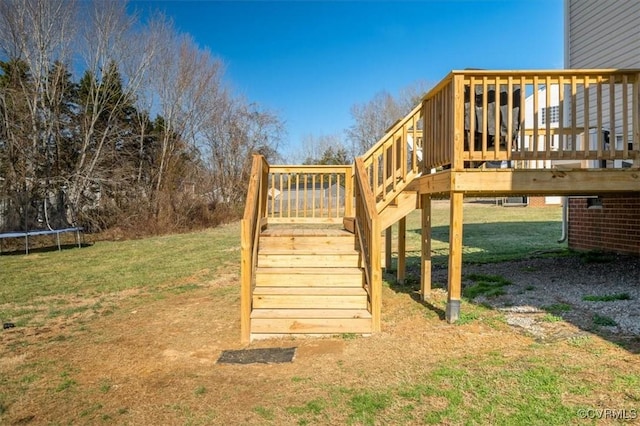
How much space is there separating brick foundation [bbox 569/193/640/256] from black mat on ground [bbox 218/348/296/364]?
5.92 metres

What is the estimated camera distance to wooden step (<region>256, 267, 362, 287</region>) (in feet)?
15.7

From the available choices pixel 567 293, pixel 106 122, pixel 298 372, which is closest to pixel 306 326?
pixel 298 372

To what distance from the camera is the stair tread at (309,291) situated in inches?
177

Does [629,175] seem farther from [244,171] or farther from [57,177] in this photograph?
[244,171]

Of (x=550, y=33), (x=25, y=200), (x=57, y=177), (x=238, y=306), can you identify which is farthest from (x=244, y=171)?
(x=238, y=306)

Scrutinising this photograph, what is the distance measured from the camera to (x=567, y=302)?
4.90 m

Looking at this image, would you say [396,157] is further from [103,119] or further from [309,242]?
[103,119]

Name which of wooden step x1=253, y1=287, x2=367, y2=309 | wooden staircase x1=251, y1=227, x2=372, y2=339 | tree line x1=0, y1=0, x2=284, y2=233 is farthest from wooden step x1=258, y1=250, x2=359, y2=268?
tree line x1=0, y1=0, x2=284, y2=233

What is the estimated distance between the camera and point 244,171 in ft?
81.6

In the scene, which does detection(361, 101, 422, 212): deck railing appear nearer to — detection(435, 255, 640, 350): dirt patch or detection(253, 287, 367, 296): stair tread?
detection(253, 287, 367, 296): stair tread

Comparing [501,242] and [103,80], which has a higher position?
[103,80]

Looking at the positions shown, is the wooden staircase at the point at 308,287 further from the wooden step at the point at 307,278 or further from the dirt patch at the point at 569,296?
the dirt patch at the point at 569,296

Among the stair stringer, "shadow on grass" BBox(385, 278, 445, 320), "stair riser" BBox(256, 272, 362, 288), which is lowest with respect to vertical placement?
"shadow on grass" BBox(385, 278, 445, 320)

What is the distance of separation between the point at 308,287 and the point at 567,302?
297 cm
